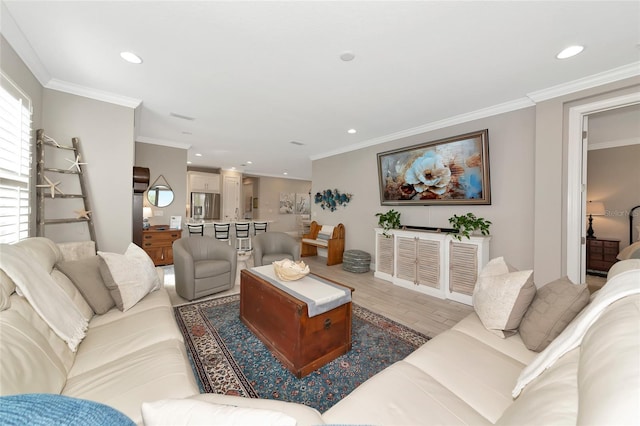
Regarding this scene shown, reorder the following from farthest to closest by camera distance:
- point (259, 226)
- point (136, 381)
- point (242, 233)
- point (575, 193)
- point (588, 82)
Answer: point (259, 226) < point (242, 233) < point (575, 193) < point (588, 82) < point (136, 381)

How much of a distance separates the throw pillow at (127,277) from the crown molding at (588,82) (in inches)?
175

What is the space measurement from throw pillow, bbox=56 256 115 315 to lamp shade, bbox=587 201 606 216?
732cm

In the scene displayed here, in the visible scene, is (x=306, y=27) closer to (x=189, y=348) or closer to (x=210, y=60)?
(x=210, y=60)

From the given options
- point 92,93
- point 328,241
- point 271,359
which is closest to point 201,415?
point 271,359

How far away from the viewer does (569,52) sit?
6.70ft

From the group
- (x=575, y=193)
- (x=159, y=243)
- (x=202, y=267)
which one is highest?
(x=575, y=193)

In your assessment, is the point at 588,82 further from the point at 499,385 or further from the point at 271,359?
the point at 271,359

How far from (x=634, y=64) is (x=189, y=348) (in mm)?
4782

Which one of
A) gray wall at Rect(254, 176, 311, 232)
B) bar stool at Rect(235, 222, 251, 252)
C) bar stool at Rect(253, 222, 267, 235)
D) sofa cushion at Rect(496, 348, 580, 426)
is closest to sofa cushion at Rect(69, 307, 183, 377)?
sofa cushion at Rect(496, 348, 580, 426)

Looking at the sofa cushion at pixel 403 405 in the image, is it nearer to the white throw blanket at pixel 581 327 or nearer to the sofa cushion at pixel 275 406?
the sofa cushion at pixel 275 406

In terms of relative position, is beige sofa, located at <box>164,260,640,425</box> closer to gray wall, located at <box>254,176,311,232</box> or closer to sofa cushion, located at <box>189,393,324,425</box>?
sofa cushion, located at <box>189,393,324,425</box>

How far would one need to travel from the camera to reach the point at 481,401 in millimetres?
1062

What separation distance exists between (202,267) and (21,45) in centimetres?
258

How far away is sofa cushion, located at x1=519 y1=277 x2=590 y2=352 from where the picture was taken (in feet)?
4.33
